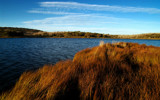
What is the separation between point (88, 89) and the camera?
1.88 metres

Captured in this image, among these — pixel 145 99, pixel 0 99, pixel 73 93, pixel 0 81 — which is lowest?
pixel 0 81

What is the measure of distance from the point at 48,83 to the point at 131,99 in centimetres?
180

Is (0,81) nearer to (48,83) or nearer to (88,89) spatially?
(48,83)

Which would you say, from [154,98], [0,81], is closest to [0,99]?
[154,98]

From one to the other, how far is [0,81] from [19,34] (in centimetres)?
5178

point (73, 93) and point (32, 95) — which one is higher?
point (32, 95)

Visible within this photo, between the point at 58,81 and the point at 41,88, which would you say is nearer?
the point at 41,88

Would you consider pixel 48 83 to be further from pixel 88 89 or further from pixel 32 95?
pixel 88 89

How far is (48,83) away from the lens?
2047 millimetres

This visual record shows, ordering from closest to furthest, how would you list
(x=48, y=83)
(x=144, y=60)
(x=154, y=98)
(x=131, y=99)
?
(x=154, y=98)
(x=131, y=99)
(x=48, y=83)
(x=144, y=60)

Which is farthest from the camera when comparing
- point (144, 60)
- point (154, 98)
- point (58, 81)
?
point (144, 60)

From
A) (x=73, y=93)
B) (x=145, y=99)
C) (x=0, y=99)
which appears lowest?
(x=73, y=93)

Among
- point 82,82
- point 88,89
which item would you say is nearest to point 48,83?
point 82,82

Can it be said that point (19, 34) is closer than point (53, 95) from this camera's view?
No
